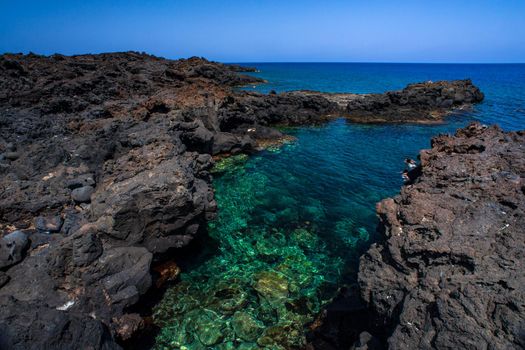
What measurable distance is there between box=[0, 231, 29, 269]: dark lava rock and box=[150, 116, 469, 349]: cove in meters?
3.54

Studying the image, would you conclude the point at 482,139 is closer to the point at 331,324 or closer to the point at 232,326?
the point at 331,324

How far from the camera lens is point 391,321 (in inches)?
214

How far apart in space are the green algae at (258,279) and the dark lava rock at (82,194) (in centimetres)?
394

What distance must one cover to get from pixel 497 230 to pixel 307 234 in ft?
22.2

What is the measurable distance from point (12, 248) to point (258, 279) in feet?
20.7

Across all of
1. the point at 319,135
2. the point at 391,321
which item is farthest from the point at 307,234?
the point at 319,135

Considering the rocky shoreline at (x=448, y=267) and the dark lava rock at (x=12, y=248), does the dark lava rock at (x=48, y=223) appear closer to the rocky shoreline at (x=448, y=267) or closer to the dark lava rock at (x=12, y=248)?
the dark lava rock at (x=12, y=248)

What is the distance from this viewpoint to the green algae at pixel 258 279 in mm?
7368

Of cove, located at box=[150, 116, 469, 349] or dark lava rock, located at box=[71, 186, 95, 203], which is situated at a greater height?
dark lava rock, located at box=[71, 186, 95, 203]

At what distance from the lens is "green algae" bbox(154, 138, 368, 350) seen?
7.37 meters

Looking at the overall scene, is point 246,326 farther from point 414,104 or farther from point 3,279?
point 414,104

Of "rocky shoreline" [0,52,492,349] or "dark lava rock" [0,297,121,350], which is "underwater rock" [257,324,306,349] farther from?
"dark lava rock" [0,297,121,350]

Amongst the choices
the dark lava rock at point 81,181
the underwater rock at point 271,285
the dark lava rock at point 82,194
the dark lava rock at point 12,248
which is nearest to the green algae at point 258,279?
the underwater rock at point 271,285

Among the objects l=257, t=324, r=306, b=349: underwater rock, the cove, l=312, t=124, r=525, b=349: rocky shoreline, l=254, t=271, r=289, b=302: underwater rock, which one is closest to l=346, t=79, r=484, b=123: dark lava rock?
the cove
